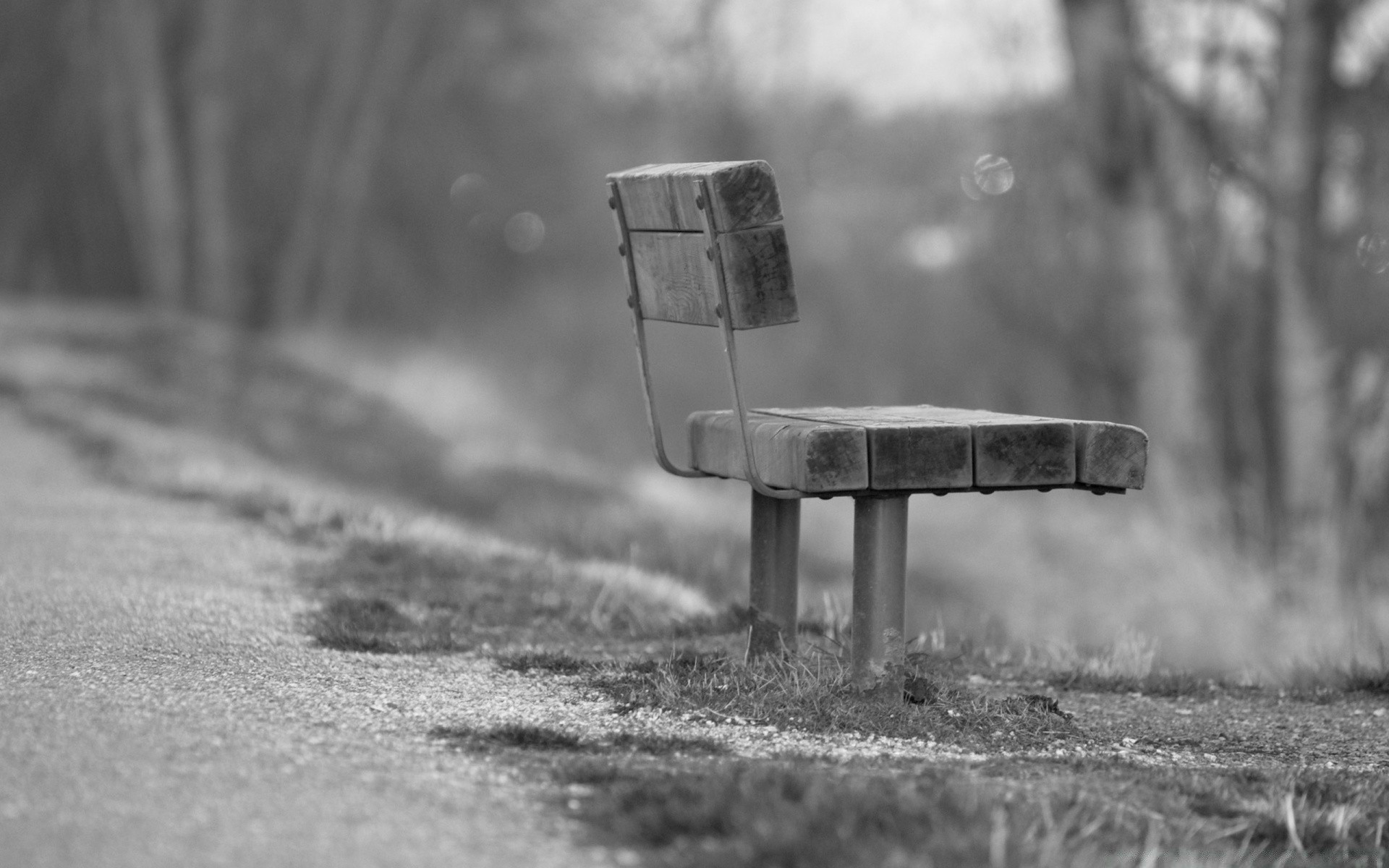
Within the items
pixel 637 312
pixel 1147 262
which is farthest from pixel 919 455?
pixel 1147 262

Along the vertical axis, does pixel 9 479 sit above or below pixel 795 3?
below

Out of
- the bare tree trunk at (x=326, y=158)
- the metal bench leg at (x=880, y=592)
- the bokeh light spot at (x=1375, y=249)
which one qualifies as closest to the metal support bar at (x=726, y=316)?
the metal bench leg at (x=880, y=592)

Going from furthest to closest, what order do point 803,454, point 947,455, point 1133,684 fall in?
point 1133,684, point 947,455, point 803,454

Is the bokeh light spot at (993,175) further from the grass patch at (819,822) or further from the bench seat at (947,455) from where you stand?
the grass patch at (819,822)

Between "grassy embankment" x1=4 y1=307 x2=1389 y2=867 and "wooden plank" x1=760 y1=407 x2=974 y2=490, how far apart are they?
1.77 feet

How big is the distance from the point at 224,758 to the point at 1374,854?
2.12 meters

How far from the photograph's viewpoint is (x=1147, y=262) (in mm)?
11961

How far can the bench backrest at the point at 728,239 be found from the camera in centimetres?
382

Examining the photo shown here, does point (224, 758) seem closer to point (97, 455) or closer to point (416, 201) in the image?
point (97, 455)

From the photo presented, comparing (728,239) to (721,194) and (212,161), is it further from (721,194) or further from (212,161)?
(212,161)

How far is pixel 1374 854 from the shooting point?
10.1 feet

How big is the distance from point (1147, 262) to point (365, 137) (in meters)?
14.0

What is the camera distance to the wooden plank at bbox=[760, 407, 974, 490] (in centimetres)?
375

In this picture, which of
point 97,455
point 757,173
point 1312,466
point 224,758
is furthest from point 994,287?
point 224,758
